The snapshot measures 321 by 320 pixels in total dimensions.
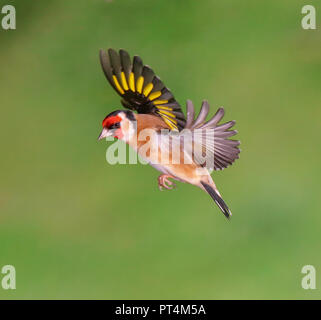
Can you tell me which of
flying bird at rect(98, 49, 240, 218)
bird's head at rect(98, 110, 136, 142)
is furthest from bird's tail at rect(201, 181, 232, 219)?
bird's head at rect(98, 110, 136, 142)

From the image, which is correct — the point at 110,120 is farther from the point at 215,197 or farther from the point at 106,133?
the point at 215,197

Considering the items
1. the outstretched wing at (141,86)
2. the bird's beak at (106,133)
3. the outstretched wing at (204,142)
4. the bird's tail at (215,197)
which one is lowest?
the bird's tail at (215,197)

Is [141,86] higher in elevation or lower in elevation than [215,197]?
higher

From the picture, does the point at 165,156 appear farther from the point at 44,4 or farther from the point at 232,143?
the point at 44,4

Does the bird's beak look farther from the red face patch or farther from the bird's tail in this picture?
the bird's tail

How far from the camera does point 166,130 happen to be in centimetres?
79

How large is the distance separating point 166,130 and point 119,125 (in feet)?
0.21

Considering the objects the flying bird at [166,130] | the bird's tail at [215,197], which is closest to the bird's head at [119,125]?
the flying bird at [166,130]

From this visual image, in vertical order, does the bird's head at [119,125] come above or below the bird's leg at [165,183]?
above

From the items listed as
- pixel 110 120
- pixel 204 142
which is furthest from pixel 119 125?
pixel 204 142

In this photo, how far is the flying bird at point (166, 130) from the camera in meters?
0.75

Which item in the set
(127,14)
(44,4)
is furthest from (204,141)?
(44,4)

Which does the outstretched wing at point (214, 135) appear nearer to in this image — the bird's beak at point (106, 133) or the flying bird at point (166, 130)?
the flying bird at point (166, 130)

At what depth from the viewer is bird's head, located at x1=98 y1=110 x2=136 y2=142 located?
0.77 meters
